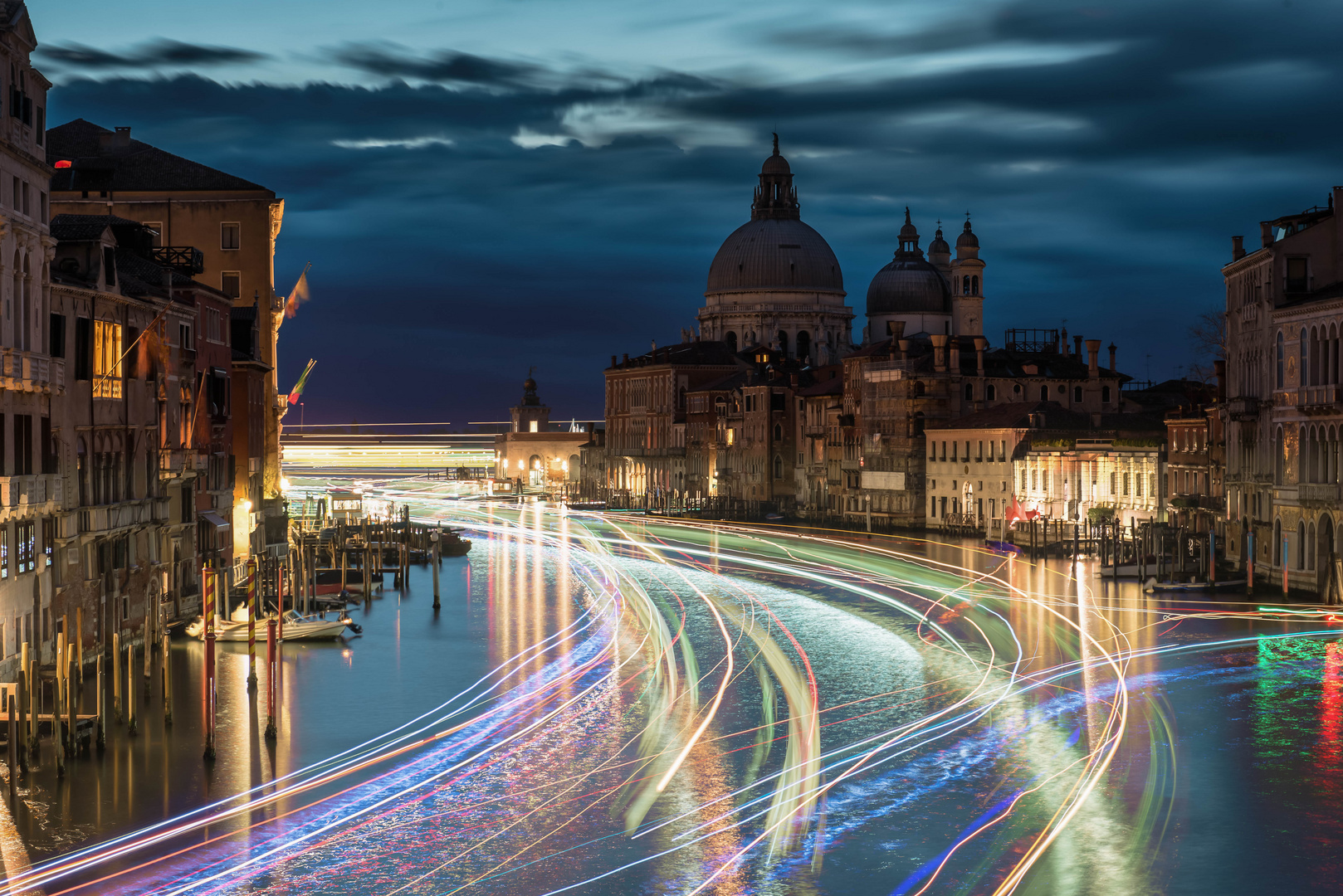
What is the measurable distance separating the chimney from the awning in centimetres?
4887

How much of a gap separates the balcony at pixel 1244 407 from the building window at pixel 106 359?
3214cm

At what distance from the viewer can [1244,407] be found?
168ft

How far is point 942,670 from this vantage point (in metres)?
34.4

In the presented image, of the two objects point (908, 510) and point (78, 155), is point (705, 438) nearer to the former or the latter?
point (908, 510)

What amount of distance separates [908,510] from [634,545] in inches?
694

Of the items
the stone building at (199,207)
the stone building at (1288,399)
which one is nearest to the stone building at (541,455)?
the stone building at (199,207)

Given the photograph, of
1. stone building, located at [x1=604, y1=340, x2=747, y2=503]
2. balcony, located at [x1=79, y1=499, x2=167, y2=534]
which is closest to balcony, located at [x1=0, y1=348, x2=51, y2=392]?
balcony, located at [x1=79, y1=499, x2=167, y2=534]

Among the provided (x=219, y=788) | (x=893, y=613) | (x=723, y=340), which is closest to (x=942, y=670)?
(x=893, y=613)

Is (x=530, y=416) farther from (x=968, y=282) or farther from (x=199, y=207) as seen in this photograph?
(x=199, y=207)

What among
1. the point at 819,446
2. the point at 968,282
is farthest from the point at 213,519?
the point at 968,282

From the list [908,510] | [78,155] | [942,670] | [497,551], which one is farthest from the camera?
[908,510]

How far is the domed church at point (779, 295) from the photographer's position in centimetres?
13162

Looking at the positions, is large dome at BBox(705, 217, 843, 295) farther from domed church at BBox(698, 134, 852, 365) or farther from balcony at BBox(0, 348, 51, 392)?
balcony at BBox(0, 348, 51, 392)

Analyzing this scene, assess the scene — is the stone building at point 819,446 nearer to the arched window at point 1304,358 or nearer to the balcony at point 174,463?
the arched window at point 1304,358
